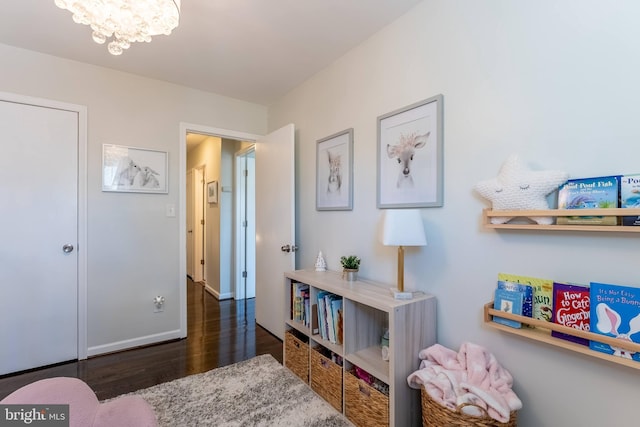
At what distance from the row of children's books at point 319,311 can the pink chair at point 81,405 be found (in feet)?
3.47

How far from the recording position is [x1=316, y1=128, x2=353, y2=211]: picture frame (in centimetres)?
219

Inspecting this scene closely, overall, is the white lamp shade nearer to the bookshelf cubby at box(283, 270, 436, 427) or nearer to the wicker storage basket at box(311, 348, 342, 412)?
the bookshelf cubby at box(283, 270, 436, 427)

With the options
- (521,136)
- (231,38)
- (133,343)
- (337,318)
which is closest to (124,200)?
(133,343)

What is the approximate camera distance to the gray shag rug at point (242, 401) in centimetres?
136

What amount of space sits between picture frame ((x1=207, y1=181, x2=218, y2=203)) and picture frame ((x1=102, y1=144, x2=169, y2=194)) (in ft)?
4.89

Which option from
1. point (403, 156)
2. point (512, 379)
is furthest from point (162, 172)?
point (512, 379)

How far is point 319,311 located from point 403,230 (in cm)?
82

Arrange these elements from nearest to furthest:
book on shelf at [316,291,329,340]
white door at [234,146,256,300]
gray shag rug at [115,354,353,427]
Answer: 1. gray shag rug at [115,354,353,427]
2. book on shelf at [316,291,329,340]
3. white door at [234,146,256,300]

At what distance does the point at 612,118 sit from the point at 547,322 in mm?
764

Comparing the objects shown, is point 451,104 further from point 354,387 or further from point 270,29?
point 354,387

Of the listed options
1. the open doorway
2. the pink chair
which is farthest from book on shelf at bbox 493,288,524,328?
the open doorway

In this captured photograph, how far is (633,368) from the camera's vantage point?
971 millimetres

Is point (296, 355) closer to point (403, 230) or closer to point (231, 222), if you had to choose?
point (403, 230)

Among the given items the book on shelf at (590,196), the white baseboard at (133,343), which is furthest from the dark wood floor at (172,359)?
the book on shelf at (590,196)
